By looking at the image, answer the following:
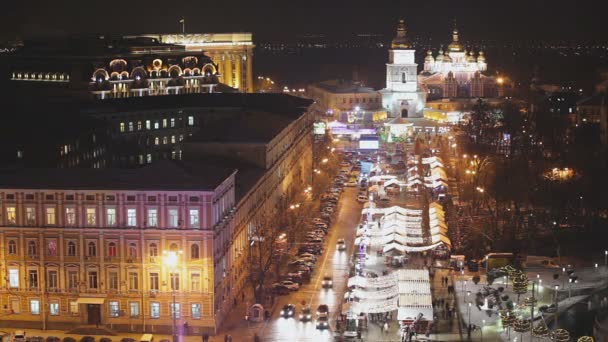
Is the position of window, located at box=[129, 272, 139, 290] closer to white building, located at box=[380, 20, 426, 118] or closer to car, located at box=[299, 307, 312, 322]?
car, located at box=[299, 307, 312, 322]

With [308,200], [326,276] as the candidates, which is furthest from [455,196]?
[326,276]

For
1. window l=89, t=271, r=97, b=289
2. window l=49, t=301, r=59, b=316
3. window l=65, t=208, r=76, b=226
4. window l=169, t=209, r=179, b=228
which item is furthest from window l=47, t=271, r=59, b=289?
window l=169, t=209, r=179, b=228

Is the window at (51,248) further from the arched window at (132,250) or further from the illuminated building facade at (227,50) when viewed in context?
the illuminated building facade at (227,50)

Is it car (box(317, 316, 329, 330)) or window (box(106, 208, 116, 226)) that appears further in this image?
car (box(317, 316, 329, 330))

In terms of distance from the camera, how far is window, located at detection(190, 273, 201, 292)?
36.6 metres

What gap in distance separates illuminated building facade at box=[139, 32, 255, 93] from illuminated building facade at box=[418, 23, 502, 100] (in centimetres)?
1790

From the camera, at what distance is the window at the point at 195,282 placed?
3662cm

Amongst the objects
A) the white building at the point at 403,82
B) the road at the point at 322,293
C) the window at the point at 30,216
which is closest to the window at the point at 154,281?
the road at the point at 322,293

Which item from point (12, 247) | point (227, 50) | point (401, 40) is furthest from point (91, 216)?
point (227, 50)

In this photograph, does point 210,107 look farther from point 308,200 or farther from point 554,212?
point 554,212

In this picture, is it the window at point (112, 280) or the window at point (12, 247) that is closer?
the window at point (112, 280)

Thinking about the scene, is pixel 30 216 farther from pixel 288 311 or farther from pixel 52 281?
pixel 288 311

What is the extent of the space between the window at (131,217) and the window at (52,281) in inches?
117

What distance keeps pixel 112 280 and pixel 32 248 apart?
108 inches
